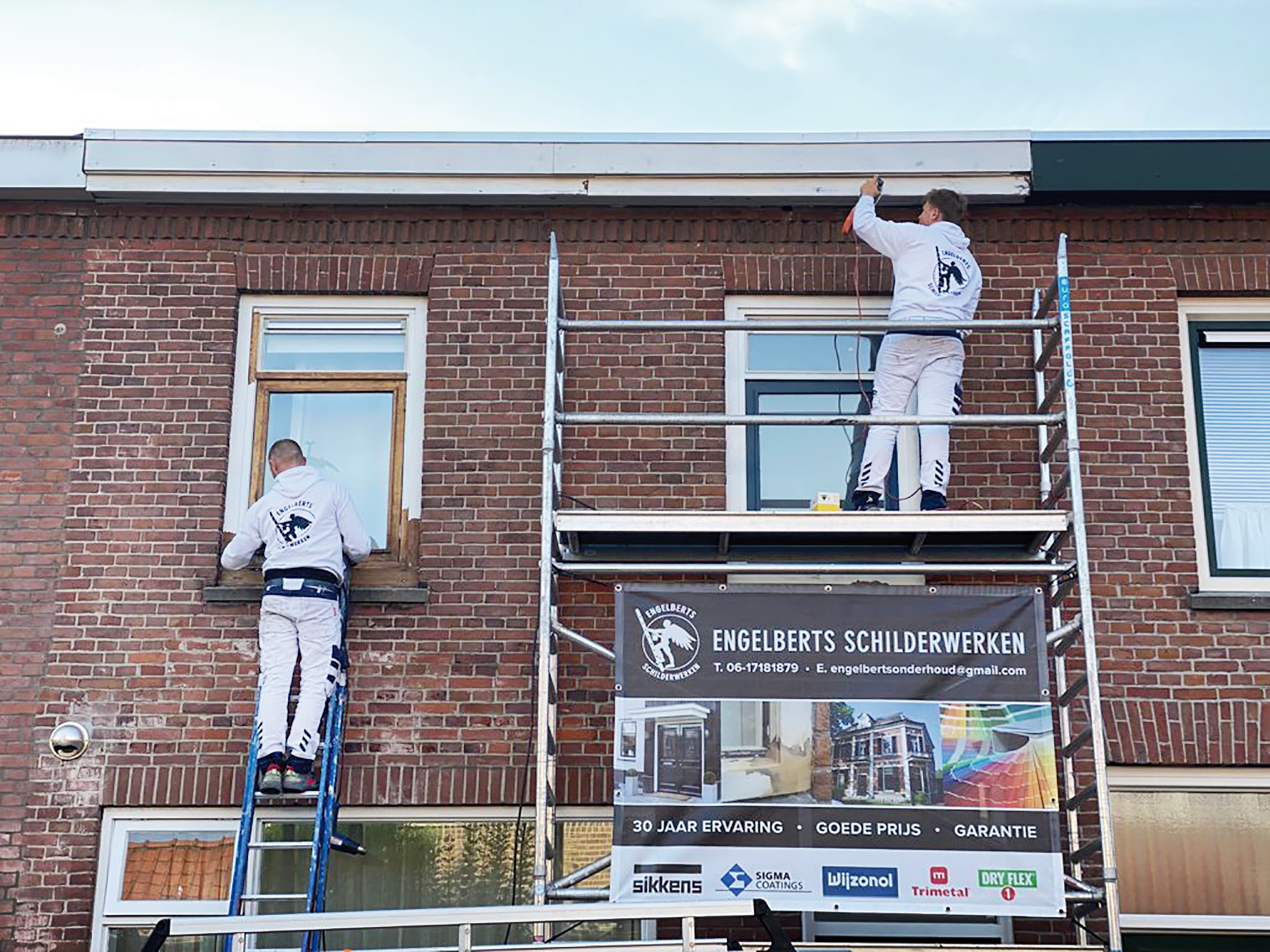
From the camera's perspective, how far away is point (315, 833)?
849cm

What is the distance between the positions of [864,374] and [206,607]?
4.06 m

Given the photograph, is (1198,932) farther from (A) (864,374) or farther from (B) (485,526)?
(B) (485,526)

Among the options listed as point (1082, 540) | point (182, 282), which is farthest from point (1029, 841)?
point (182, 282)

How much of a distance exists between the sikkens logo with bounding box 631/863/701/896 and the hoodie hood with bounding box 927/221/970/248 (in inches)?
149

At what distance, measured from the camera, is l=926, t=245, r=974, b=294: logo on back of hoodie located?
9461 millimetres

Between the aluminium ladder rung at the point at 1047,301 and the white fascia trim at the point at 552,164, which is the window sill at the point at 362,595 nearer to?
the white fascia trim at the point at 552,164

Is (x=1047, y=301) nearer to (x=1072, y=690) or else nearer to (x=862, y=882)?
(x=1072, y=690)

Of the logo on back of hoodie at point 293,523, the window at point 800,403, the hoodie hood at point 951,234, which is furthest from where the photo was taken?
the window at point 800,403

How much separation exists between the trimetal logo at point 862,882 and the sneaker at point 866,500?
1.99 meters

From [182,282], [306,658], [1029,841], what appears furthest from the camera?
[182,282]

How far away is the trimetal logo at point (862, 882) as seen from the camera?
8305mm

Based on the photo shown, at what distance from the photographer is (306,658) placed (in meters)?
8.92

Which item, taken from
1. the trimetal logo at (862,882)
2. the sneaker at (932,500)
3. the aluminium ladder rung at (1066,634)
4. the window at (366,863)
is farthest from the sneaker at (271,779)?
the aluminium ladder rung at (1066,634)

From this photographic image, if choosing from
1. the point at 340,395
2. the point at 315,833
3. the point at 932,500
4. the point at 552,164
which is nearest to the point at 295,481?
the point at 340,395
